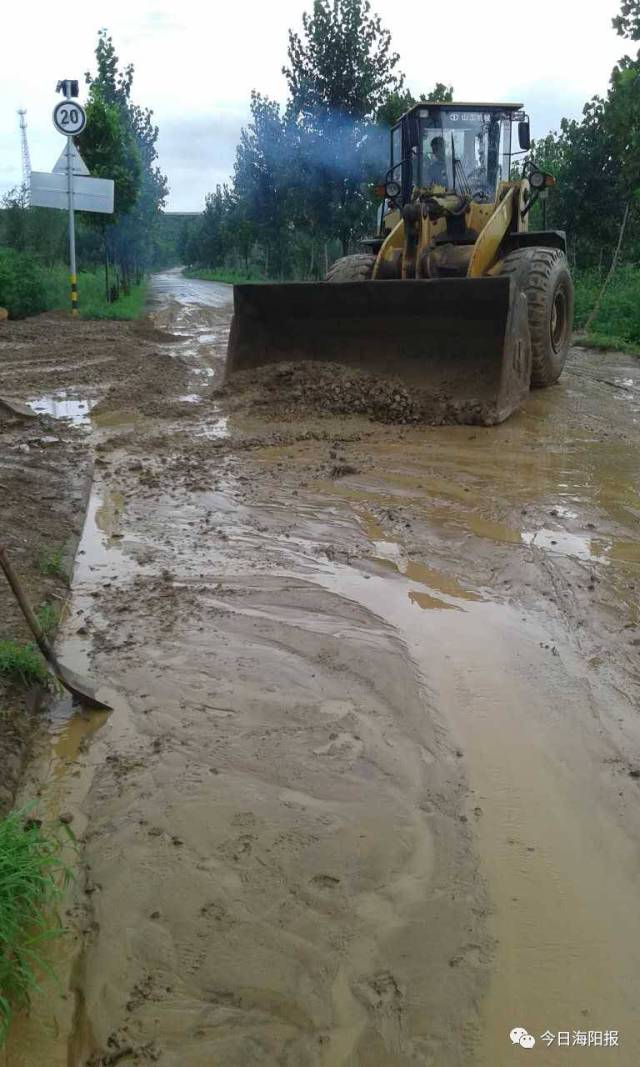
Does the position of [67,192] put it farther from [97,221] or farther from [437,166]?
[437,166]

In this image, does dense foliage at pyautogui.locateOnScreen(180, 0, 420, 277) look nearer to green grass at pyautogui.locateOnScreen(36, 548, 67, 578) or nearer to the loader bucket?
the loader bucket

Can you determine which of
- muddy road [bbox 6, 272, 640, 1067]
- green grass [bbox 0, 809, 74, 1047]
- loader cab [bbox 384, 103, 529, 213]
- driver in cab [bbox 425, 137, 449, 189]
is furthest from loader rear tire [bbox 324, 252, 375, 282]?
green grass [bbox 0, 809, 74, 1047]

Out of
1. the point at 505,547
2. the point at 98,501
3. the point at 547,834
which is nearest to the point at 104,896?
the point at 547,834

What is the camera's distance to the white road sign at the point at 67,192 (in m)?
15.7

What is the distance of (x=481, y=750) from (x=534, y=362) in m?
6.95

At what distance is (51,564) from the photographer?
4426mm

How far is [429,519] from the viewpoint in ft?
17.3

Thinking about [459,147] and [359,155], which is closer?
[459,147]

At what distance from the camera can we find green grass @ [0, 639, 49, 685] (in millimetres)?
3277

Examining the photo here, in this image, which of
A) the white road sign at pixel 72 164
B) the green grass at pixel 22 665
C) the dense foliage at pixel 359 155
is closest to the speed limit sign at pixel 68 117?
the white road sign at pixel 72 164

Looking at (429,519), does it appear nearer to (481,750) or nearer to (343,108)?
(481,750)

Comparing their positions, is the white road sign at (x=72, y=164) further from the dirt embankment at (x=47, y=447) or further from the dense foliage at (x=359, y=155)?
the dense foliage at (x=359, y=155)

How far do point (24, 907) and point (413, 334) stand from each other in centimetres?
676

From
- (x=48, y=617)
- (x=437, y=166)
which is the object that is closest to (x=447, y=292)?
(x=437, y=166)
